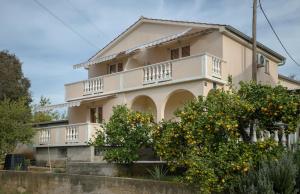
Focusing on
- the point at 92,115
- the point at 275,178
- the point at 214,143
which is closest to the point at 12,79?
the point at 92,115

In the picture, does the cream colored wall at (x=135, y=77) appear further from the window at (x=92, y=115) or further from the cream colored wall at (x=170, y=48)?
the window at (x=92, y=115)

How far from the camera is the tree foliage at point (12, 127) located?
880 inches

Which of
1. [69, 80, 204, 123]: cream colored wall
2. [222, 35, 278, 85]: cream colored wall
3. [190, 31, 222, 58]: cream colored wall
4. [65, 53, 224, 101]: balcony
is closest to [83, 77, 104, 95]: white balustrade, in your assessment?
[65, 53, 224, 101]: balcony

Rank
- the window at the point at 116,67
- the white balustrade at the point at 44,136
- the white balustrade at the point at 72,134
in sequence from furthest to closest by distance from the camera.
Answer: the window at the point at 116,67
the white balustrade at the point at 44,136
the white balustrade at the point at 72,134

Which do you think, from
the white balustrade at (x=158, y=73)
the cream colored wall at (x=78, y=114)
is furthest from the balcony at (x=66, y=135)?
the white balustrade at (x=158, y=73)

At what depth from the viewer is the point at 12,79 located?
39438 millimetres

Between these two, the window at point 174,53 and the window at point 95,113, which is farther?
the window at point 95,113

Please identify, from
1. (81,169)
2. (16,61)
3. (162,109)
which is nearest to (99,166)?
(81,169)

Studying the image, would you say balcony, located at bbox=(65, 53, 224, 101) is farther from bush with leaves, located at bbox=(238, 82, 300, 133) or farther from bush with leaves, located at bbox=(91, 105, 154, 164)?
bush with leaves, located at bbox=(238, 82, 300, 133)

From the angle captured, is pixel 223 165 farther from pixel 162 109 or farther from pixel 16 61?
pixel 16 61

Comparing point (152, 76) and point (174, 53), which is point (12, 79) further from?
point (152, 76)

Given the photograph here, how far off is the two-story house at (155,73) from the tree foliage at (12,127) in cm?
241

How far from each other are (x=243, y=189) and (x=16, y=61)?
35.3 meters

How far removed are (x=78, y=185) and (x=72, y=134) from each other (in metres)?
9.77
